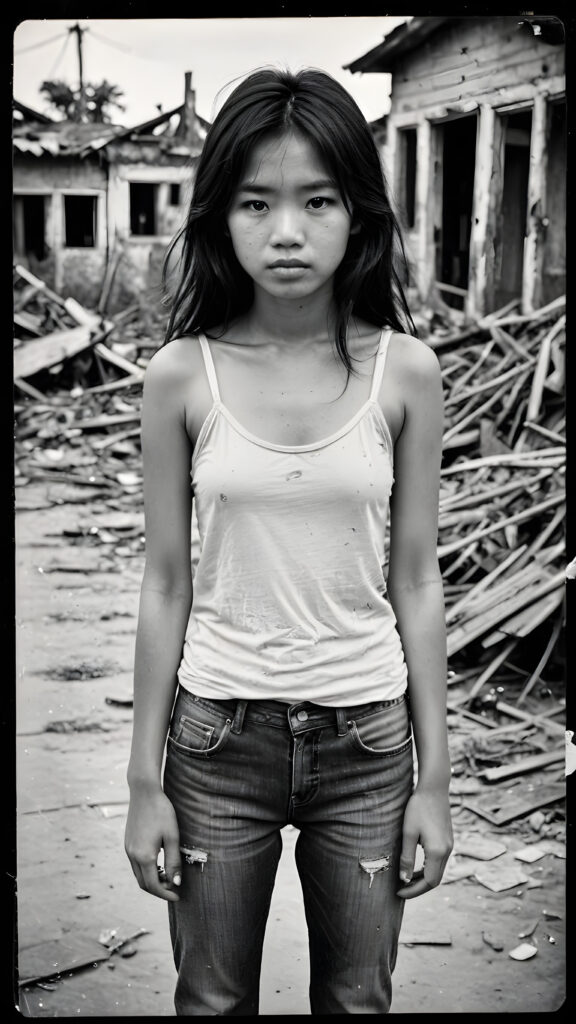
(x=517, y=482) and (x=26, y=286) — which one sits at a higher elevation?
(x=26, y=286)

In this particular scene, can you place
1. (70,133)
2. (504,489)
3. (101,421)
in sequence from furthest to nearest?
(101,421)
(504,489)
(70,133)

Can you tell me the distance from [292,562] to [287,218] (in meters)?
0.51

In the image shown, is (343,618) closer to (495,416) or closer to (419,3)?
(419,3)

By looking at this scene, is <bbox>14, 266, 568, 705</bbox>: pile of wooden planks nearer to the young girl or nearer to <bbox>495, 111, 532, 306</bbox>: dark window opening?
<bbox>495, 111, 532, 306</bbox>: dark window opening

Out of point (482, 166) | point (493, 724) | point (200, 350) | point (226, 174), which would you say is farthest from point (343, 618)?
point (482, 166)

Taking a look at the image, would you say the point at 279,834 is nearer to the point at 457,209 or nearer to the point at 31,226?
the point at 31,226

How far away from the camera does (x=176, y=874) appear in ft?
5.33

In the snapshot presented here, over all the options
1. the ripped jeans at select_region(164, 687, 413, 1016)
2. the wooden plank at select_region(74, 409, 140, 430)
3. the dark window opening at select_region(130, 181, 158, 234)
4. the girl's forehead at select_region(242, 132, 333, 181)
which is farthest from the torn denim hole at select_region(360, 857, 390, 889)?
the wooden plank at select_region(74, 409, 140, 430)

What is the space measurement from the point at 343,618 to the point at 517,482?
4303 millimetres

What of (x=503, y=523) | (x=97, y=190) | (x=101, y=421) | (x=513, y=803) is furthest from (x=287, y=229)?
(x=101, y=421)

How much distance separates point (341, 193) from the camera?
5.25 feet

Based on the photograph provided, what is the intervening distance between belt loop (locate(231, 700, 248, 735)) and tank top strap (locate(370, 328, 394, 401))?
493 millimetres

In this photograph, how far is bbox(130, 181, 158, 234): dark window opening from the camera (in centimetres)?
466

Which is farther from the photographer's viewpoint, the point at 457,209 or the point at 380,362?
the point at 457,209
